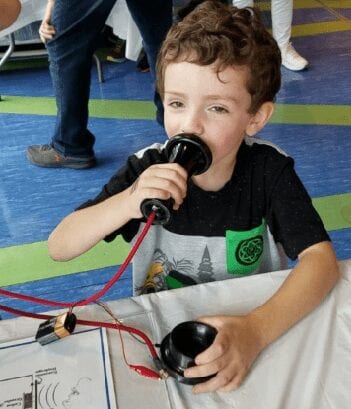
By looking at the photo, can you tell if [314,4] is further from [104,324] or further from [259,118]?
[104,324]

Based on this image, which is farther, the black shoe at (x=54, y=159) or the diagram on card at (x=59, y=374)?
the black shoe at (x=54, y=159)

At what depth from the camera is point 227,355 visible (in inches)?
26.5

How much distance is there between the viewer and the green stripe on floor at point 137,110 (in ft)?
8.91

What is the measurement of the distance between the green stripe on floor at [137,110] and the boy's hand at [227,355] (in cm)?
213

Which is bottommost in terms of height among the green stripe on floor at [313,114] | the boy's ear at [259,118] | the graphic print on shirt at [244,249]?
the green stripe on floor at [313,114]

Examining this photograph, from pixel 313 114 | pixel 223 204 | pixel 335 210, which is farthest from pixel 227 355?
pixel 313 114

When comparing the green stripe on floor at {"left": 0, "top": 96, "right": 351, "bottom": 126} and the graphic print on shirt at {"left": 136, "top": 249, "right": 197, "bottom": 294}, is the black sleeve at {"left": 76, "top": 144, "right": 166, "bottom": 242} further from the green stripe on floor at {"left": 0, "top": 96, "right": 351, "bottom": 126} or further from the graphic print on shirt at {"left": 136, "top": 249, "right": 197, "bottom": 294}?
the green stripe on floor at {"left": 0, "top": 96, "right": 351, "bottom": 126}

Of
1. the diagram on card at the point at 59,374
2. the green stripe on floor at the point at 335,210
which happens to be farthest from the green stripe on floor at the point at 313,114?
the diagram on card at the point at 59,374

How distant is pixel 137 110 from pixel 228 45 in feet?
6.62

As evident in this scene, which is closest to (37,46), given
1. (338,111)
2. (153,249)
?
(338,111)

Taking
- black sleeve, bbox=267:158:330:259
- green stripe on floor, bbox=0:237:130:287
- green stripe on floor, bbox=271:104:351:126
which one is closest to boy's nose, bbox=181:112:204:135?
black sleeve, bbox=267:158:330:259

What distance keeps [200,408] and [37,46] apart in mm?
3113

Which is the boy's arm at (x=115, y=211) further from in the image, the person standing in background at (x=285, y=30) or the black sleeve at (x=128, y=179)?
the person standing in background at (x=285, y=30)

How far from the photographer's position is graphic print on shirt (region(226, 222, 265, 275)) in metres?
1.02
